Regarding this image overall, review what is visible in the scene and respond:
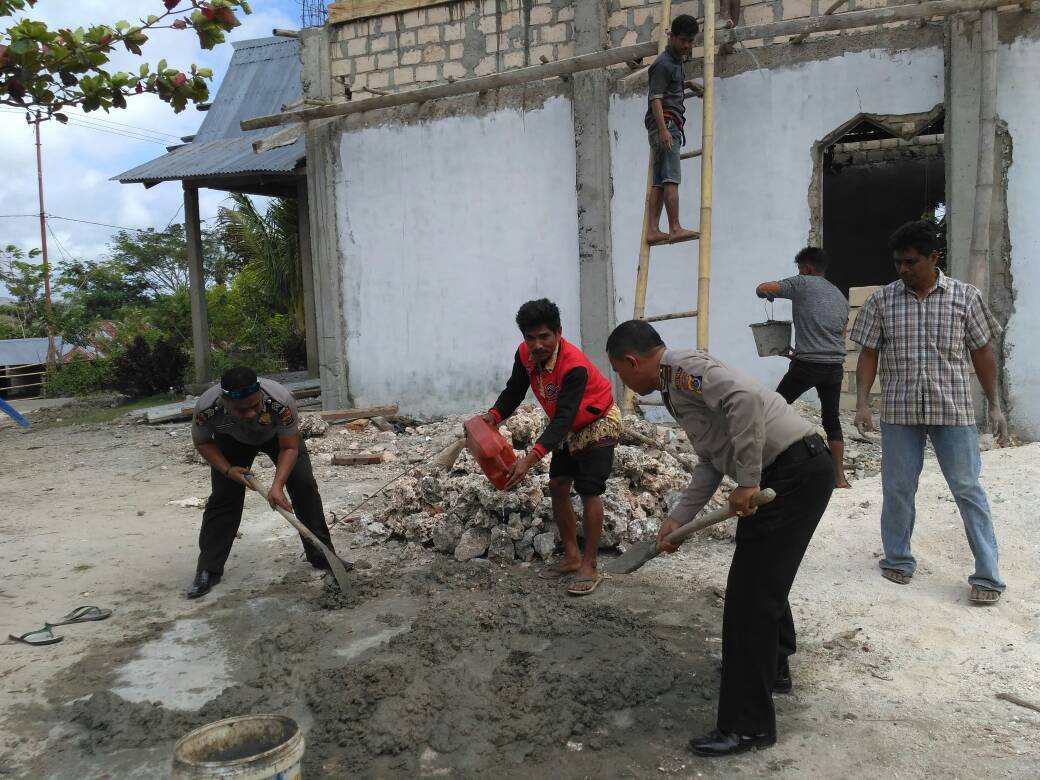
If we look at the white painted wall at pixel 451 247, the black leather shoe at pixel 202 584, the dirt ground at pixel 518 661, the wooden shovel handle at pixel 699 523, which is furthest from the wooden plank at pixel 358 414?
the wooden shovel handle at pixel 699 523

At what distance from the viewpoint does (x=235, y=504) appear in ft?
16.1

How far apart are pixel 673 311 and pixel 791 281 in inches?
97.8

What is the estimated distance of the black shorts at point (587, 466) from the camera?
4426 mm

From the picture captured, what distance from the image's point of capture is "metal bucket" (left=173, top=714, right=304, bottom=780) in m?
2.22

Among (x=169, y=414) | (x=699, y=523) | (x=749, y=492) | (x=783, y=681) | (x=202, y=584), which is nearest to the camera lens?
(x=749, y=492)

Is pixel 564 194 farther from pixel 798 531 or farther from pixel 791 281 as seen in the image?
pixel 798 531

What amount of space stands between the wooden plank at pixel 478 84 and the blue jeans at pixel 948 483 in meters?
5.09

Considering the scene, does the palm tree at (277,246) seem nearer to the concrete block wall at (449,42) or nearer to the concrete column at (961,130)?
the concrete block wall at (449,42)

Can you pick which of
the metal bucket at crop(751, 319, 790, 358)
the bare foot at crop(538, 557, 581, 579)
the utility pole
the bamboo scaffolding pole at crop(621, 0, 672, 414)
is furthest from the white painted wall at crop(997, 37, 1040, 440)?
the utility pole

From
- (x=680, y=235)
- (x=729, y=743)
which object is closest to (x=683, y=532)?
(x=729, y=743)

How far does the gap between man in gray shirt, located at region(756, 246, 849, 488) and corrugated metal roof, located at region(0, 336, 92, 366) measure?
21.9 meters

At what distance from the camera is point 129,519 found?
6.74m

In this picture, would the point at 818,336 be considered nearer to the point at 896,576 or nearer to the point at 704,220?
the point at 704,220

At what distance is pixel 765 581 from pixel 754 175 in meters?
6.05
